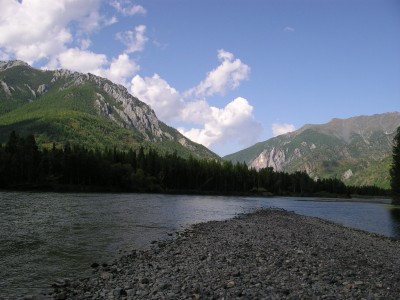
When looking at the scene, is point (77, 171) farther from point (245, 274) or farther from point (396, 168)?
point (245, 274)

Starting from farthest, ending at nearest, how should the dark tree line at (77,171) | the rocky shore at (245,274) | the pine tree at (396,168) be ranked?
the dark tree line at (77,171) < the pine tree at (396,168) < the rocky shore at (245,274)

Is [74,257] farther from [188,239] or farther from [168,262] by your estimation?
[188,239]

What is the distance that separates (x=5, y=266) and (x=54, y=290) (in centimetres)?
648

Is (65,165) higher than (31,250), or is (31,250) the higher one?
(65,165)

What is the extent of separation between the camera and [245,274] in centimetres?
1803

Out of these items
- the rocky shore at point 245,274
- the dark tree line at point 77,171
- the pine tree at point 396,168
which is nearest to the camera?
the rocky shore at point 245,274

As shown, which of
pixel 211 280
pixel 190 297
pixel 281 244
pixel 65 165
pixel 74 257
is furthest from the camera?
pixel 65 165

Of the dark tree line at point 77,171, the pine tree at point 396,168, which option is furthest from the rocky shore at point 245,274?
the dark tree line at point 77,171

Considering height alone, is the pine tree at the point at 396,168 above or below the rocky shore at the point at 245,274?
above

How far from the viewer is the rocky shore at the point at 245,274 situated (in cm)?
1498

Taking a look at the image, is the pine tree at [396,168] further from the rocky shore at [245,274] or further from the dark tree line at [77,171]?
the dark tree line at [77,171]

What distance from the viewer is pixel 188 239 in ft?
108

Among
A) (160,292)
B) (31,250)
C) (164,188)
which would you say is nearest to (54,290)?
(160,292)

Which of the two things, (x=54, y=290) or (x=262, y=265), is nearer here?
(x=54, y=290)
